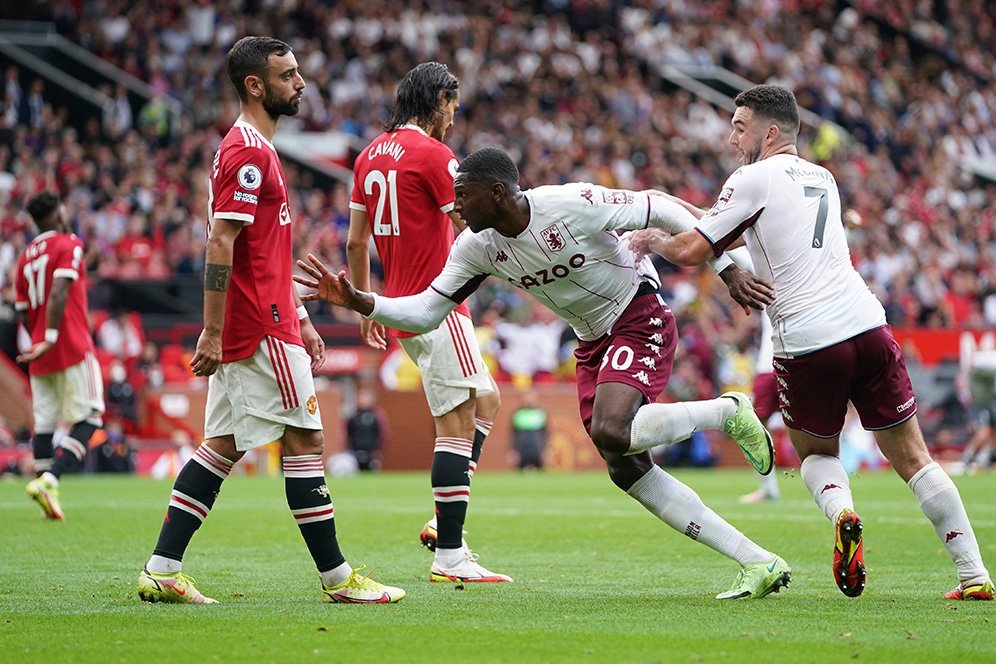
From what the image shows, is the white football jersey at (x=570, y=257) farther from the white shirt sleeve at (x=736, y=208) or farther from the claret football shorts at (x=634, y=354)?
the white shirt sleeve at (x=736, y=208)

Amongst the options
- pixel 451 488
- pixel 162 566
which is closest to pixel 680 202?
pixel 451 488

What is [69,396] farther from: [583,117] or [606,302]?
[583,117]

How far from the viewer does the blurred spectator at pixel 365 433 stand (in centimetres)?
2145

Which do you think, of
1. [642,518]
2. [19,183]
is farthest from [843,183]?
[642,518]

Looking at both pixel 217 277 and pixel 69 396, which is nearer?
pixel 217 277

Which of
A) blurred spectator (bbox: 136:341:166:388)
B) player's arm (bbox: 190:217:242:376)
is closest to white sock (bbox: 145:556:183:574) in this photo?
player's arm (bbox: 190:217:242:376)

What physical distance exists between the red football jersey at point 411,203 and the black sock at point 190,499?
164 centimetres

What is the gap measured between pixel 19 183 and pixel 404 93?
1592 cm

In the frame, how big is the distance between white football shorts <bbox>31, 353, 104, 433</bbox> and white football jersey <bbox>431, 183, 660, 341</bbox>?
245 inches

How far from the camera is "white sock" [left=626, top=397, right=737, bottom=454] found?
6500mm

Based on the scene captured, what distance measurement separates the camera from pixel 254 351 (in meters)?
6.54

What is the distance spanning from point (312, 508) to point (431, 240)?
1.95m

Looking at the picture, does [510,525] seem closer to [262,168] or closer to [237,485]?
[262,168]

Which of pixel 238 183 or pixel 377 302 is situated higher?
pixel 238 183
